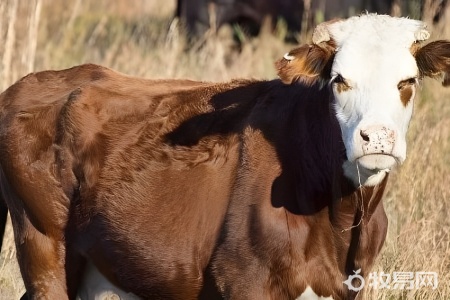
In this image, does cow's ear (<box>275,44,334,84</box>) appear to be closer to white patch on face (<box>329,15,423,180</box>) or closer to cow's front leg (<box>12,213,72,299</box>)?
white patch on face (<box>329,15,423,180</box>)

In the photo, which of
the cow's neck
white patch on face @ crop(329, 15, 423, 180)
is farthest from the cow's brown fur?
white patch on face @ crop(329, 15, 423, 180)

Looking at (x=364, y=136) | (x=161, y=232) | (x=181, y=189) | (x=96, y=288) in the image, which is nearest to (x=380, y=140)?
(x=364, y=136)

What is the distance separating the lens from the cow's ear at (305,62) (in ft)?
17.3

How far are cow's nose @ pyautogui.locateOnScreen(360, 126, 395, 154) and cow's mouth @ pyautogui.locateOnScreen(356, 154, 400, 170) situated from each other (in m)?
0.04

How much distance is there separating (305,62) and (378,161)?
25.5 inches

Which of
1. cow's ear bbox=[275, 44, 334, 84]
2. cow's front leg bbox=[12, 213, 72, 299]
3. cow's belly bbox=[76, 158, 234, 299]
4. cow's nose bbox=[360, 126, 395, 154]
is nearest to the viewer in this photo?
cow's nose bbox=[360, 126, 395, 154]

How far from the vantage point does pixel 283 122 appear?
5.52 metres

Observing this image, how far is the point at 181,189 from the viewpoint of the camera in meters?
5.71

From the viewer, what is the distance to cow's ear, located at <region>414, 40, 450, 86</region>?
527 centimetres

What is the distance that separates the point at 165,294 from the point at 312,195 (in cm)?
93

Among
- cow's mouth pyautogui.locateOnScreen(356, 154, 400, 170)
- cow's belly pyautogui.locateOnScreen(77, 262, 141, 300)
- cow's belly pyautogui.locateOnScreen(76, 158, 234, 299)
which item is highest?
cow's mouth pyautogui.locateOnScreen(356, 154, 400, 170)

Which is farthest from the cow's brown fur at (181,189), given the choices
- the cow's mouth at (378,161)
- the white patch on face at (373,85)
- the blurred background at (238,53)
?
the blurred background at (238,53)

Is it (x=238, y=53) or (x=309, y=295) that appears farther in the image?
(x=238, y=53)

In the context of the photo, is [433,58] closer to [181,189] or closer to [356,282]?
[356,282]
